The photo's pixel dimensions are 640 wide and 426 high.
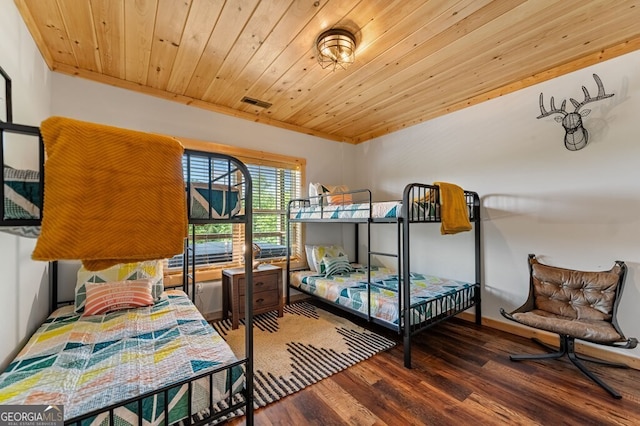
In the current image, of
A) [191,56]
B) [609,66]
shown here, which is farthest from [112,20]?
[609,66]

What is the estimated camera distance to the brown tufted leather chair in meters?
1.83

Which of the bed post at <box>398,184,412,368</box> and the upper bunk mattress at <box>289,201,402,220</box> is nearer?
the bed post at <box>398,184,412,368</box>

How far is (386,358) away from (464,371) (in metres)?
0.59

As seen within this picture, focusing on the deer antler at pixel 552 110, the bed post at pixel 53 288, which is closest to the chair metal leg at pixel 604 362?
the deer antler at pixel 552 110

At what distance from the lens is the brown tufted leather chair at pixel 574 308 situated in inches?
72.2

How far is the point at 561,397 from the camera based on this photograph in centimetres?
171

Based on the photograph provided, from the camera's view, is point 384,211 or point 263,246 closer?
point 384,211

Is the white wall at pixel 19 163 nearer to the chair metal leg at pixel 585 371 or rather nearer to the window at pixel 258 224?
the window at pixel 258 224

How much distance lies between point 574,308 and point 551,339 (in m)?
0.45

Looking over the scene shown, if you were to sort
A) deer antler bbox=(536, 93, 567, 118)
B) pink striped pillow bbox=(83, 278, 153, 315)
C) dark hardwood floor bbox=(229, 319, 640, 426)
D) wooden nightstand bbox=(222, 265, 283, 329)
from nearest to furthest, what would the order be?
dark hardwood floor bbox=(229, 319, 640, 426)
pink striped pillow bbox=(83, 278, 153, 315)
deer antler bbox=(536, 93, 567, 118)
wooden nightstand bbox=(222, 265, 283, 329)

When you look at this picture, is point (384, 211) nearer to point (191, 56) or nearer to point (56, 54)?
point (191, 56)

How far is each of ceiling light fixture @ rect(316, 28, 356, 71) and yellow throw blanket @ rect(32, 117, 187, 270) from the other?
4.70 ft

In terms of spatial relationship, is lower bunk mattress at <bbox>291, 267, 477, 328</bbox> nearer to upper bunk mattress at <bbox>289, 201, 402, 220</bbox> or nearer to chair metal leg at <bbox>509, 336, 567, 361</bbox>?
chair metal leg at <bbox>509, 336, 567, 361</bbox>

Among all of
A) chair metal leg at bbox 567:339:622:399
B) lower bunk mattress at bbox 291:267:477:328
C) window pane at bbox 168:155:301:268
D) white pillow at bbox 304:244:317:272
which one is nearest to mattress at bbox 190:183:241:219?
lower bunk mattress at bbox 291:267:477:328
